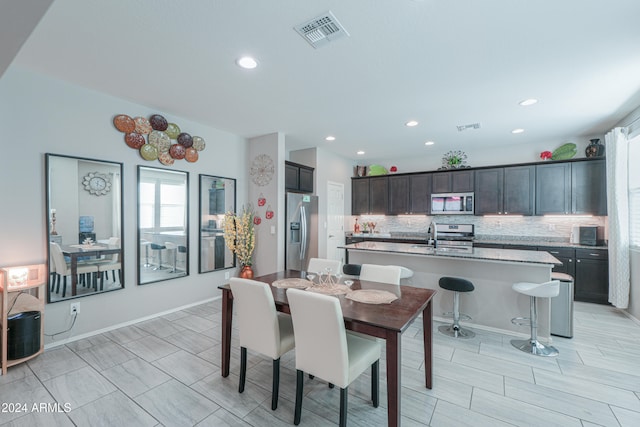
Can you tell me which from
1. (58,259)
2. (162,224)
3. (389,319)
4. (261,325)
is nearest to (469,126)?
(389,319)

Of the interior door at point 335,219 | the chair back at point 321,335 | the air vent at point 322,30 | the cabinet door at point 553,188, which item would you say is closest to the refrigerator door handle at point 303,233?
the interior door at point 335,219

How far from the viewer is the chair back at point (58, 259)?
283cm

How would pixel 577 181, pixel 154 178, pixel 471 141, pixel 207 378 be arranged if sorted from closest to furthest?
pixel 207 378 < pixel 154 178 < pixel 577 181 < pixel 471 141

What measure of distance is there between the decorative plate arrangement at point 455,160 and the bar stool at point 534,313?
10.8 ft

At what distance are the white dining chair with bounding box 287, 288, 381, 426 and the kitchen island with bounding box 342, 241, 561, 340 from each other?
211cm

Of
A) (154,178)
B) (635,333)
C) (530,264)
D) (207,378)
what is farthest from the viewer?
(154,178)

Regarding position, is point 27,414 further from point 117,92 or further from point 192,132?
point 192,132

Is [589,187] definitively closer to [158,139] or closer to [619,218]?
[619,218]

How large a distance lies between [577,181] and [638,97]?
1869mm

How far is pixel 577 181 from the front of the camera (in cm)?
473

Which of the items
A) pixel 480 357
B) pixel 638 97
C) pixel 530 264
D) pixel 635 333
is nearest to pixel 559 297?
pixel 530 264

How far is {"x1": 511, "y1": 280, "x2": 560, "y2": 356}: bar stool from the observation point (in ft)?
8.93

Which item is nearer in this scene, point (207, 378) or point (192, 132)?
point (207, 378)

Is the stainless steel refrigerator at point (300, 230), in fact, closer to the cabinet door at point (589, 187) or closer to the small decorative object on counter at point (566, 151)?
the small decorative object on counter at point (566, 151)
